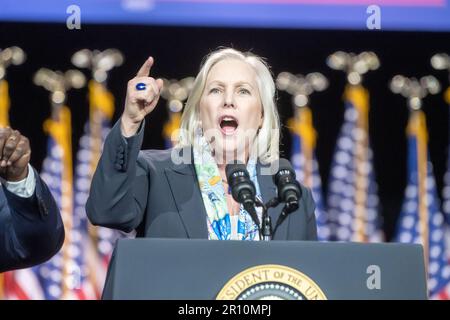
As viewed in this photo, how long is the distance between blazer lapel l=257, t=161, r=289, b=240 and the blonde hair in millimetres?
58

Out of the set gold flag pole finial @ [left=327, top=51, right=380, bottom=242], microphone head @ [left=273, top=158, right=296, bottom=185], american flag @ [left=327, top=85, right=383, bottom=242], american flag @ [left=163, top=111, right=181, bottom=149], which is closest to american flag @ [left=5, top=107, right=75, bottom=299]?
american flag @ [left=163, top=111, right=181, bottom=149]

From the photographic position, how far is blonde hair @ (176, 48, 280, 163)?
2.30m

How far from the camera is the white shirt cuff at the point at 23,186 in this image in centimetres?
188

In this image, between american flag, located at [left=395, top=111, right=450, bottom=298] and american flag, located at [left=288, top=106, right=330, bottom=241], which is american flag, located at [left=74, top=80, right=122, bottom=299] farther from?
american flag, located at [left=395, top=111, right=450, bottom=298]

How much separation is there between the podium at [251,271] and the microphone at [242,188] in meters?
0.19

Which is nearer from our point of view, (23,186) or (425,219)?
(23,186)

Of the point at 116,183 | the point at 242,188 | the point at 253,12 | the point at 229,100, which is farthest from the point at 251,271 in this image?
the point at 253,12

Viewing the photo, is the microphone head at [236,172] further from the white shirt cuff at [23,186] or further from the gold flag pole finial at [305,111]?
the gold flag pole finial at [305,111]

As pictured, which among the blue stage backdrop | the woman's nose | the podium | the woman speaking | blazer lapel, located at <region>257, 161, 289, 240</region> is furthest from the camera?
the blue stage backdrop

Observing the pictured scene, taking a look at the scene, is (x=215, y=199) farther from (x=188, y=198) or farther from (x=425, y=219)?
(x=425, y=219)

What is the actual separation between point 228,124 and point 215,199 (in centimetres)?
30

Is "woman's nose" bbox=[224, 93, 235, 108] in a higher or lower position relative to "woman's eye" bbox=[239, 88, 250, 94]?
lower

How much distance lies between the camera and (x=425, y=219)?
474 centimetres
